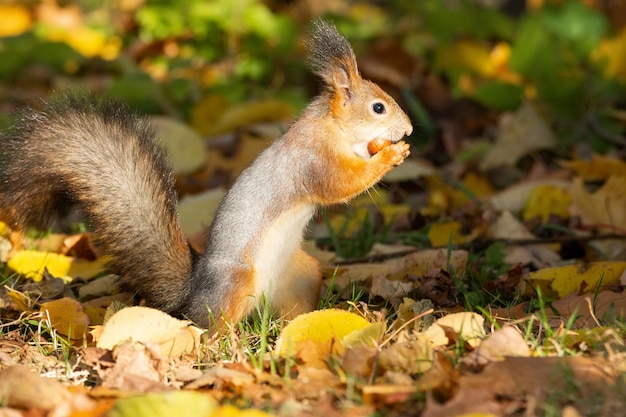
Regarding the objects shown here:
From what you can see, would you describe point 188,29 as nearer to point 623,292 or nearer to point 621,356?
point 623,292

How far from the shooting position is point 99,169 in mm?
2594

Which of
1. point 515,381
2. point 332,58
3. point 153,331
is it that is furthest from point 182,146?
point 515,381

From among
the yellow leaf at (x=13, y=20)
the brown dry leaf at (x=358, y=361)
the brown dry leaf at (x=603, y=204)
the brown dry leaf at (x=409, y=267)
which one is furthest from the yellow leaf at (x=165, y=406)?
the yellow leaf at (x=13, y=20)

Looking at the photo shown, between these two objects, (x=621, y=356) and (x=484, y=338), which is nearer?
(x=621, y=356)

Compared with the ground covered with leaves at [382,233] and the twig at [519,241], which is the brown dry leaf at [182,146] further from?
the twig at [519,241]

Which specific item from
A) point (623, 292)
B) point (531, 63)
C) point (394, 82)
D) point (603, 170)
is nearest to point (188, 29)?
point (394, 82)

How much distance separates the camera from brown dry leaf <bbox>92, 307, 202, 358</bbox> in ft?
7.32

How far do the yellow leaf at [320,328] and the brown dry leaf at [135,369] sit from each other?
28 cm

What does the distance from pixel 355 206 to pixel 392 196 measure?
40 cm

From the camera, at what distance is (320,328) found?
225 centimetres

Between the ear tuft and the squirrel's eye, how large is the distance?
0.28 ft

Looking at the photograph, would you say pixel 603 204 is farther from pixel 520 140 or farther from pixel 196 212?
pixel 196 212

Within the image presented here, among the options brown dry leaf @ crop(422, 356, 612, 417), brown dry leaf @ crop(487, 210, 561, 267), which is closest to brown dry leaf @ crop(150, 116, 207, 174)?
brown dry leaf @ crop(487, 210, 561, 267)

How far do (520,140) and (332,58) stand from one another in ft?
6.10
